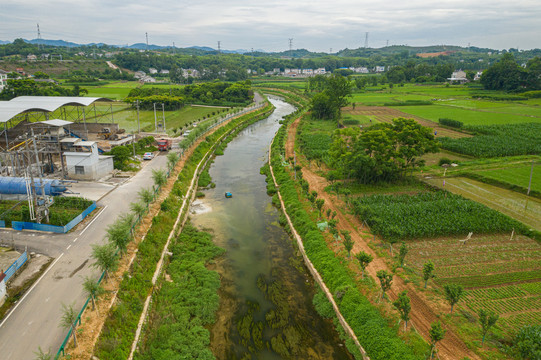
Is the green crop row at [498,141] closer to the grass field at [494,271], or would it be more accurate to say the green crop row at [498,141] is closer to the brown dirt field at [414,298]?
the grass field at [494,271]

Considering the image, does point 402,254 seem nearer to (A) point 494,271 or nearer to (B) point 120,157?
(A) point 494,271

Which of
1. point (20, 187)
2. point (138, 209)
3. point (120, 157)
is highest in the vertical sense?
point (120, 157)

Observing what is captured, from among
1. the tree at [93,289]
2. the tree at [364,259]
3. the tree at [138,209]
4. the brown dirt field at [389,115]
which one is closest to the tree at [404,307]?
the tree at [364,259]

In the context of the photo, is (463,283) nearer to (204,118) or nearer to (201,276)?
(201,276)

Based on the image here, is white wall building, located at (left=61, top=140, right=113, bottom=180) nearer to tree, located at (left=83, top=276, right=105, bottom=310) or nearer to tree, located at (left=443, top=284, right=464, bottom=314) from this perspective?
tree, located at (left=83, top=276, right=105, bottom=310)

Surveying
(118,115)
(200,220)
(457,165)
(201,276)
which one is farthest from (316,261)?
(118,115)

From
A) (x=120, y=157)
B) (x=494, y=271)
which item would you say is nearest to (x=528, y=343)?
(x=494, y=271)
